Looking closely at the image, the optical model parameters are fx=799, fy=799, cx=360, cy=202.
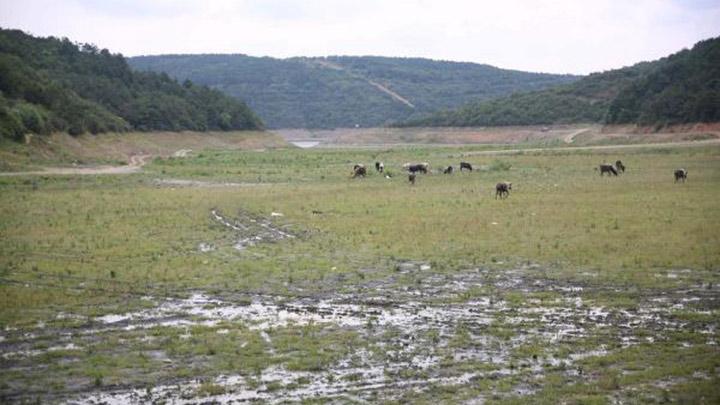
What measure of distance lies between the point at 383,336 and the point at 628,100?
289ft

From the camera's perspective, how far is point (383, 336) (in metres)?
13.3

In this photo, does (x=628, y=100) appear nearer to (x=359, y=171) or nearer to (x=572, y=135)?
(x=572, y=135)

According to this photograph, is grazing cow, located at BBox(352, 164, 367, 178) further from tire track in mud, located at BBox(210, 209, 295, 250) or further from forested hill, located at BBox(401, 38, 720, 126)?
forested hill, located at BBox(401, 38, 720, 126)

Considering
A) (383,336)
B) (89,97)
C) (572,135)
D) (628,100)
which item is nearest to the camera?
(383,336)

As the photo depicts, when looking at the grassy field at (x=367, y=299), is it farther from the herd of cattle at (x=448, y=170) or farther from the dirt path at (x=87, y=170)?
the dirt path at (x=87, y=170)

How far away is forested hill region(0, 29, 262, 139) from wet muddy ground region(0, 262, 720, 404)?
46.7 meters

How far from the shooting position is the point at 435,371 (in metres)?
11.4

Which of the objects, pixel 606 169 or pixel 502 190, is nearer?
pixel 502 190

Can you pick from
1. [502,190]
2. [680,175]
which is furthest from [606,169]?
[502,190]

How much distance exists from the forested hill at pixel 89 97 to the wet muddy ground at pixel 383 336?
4666 cm

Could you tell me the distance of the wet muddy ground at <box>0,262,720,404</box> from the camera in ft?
35.2

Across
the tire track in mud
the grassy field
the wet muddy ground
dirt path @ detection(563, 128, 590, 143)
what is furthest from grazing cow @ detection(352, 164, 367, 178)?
dirt path @ detection(563, 128, 590, 143)

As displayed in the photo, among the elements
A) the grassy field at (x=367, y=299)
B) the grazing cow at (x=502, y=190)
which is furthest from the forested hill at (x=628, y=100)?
the grassy field at (x=367, y=299)

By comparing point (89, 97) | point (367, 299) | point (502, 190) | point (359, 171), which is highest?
point (89, 97)
